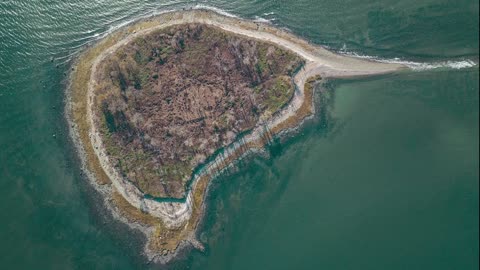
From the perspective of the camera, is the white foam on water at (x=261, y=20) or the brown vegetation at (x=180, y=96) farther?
the white foam on water at (x=261, y=20)

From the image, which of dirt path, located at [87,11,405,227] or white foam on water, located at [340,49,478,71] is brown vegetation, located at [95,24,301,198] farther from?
white foam on water, located at [340,49,478,71]

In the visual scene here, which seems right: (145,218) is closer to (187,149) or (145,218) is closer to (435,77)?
(187,149)

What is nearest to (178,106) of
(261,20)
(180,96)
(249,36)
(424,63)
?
(180,96)

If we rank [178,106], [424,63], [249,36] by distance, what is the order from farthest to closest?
[249,36] → [424,63] → [178,106]

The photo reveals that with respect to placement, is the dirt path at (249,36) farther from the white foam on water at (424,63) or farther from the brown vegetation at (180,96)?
the brown vegetation at (180,96)

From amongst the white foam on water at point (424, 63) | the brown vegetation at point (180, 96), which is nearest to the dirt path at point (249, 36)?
the white foam on water at point (424, 63)

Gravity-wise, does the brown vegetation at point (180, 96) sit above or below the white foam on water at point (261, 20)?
below

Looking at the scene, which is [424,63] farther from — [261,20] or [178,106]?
[178,106]

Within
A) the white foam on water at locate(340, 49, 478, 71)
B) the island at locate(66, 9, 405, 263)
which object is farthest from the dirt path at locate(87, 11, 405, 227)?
the white foam on water at locate(340, 49, 478, 71)
